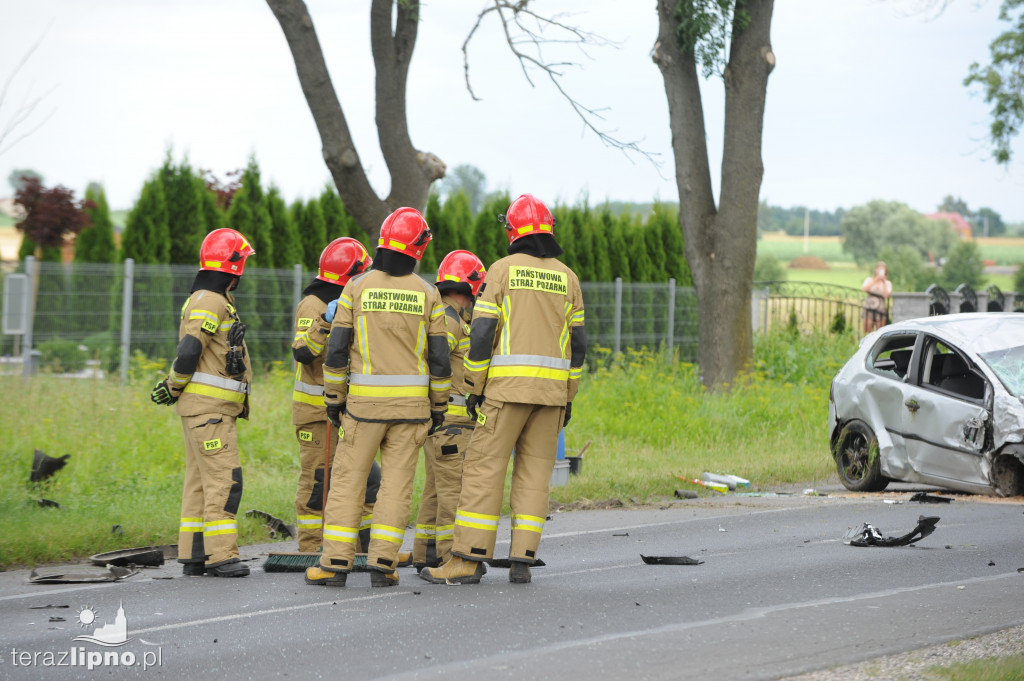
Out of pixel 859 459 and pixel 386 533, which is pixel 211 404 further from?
pixel 859 459

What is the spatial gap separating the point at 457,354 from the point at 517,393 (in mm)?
1020

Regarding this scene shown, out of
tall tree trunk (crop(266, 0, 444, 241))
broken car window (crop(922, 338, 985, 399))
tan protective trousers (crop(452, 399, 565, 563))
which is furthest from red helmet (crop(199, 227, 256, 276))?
broken car window (crop(922, 338, 985, 399))

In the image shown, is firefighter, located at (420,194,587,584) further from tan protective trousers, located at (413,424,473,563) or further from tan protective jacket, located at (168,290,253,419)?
tan protective jacket, located at (168,290,253,419)

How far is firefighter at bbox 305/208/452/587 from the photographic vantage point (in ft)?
22.4

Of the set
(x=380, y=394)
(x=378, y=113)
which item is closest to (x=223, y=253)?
(x=380, y=394)

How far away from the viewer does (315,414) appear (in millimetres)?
7898

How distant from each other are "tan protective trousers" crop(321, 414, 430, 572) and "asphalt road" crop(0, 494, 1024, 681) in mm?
227

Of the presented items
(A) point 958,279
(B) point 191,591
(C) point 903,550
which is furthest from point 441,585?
(A) point 958,279

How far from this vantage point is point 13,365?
14.3m

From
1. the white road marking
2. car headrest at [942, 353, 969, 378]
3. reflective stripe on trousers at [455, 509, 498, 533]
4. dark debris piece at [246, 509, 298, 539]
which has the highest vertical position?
car headrest at [942, 353, 969, 378]

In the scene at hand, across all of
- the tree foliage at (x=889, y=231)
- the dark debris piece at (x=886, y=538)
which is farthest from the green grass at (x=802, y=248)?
the dark debris piece at (x=886, y=538)

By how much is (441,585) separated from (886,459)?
18.3ft

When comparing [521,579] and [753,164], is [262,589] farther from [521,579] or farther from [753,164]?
[753,164]

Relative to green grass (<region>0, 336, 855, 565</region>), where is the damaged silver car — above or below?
above
